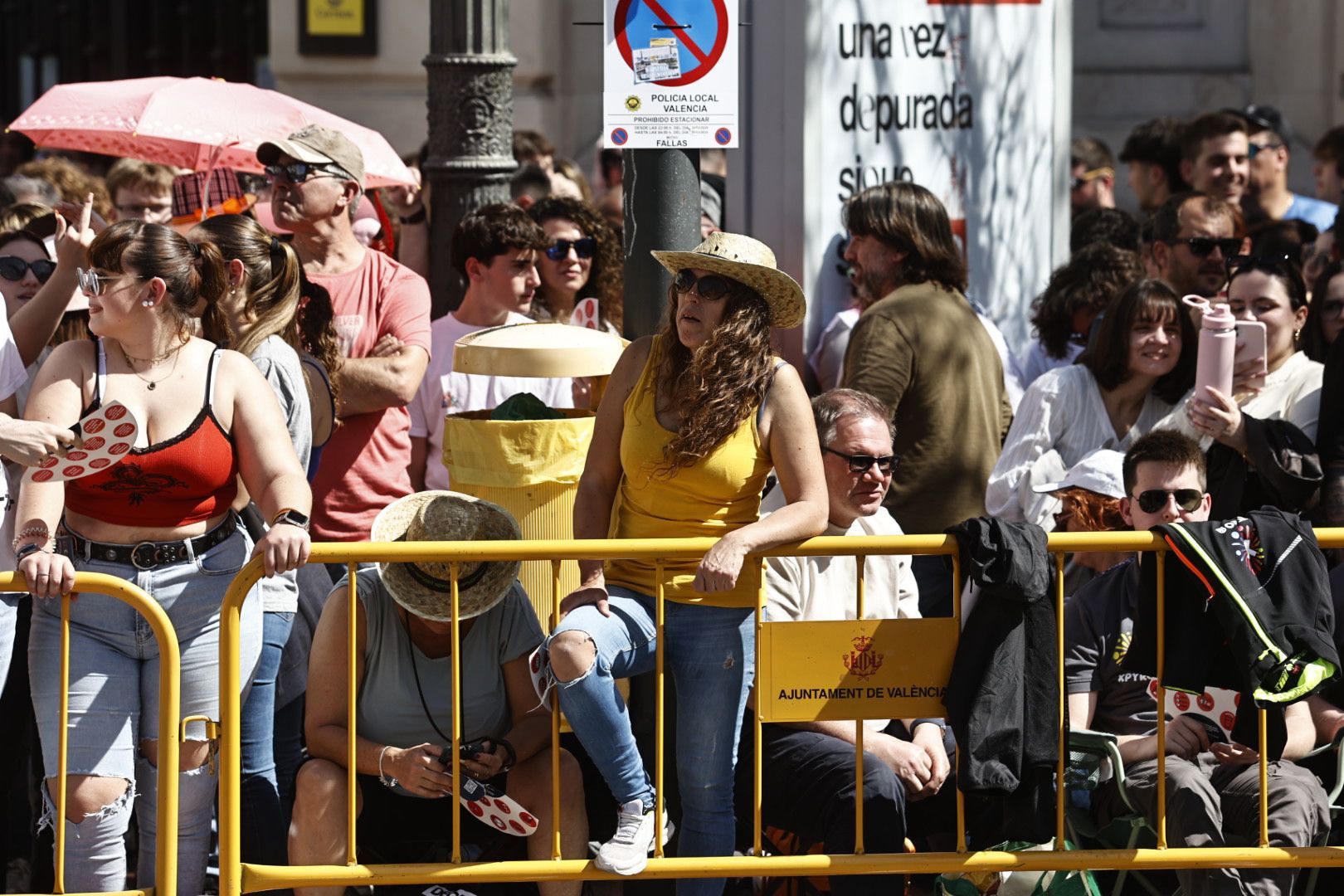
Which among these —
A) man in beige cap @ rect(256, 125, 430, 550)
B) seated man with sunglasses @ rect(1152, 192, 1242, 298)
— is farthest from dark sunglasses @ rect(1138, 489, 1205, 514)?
man in beige cap @ rect(256, 125, 430, 550)

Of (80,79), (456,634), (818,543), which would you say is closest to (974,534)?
(818,543)

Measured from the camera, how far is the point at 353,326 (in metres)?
6.04

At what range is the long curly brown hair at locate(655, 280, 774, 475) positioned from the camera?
4809 mm

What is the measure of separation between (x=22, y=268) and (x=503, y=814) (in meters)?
2.62

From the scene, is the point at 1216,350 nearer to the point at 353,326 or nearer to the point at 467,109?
the point at 353,326

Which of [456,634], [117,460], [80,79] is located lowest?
[456,634]

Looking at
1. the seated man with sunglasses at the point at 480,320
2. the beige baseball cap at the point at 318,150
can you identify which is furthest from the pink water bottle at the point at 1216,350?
the beige baseball cap at the point at 318,150

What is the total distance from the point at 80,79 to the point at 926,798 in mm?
14615

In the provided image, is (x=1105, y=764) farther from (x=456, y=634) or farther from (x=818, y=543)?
(x=456, y=634)

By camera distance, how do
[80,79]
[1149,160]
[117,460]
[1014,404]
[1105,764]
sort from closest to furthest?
[117,460] < [1105,764] < [1014,404] < [1149,160] < [80,79]

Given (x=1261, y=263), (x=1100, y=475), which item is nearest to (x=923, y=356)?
(x=1100, y=475)

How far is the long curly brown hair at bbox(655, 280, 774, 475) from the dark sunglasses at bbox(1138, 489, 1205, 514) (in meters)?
Answer: 1.30

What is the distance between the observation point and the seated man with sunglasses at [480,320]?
652 cm

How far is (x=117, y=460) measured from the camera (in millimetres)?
4609
